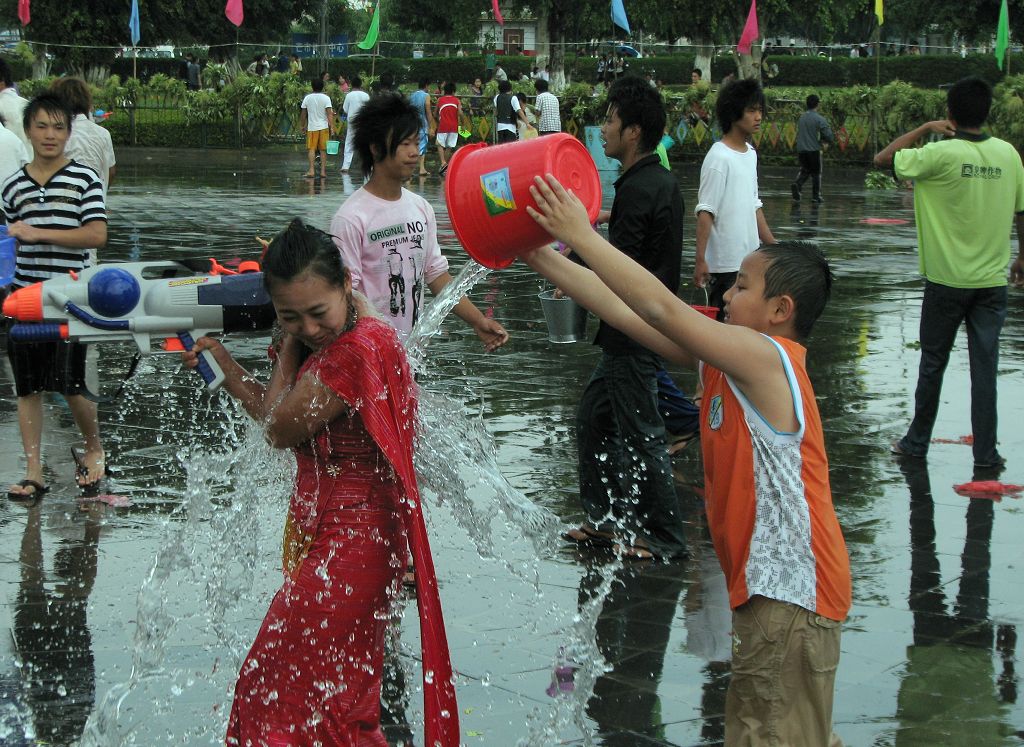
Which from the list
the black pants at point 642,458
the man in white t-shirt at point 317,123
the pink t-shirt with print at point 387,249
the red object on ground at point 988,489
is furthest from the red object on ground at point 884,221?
the pink t-shirt with print at point 387,249

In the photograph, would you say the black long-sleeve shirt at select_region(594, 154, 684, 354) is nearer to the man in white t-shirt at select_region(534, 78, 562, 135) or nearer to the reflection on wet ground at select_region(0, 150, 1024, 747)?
the reflection on wet ground at select_region(0, 150, 1024, 747)

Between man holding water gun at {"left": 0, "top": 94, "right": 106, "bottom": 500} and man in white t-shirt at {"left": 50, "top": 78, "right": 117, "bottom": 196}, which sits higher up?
man in white t-shirt at {"left": 50, "top": 78, "right": 117, "bottom": 196}

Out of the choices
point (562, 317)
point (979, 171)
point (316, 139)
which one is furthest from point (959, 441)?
point (316, 139)

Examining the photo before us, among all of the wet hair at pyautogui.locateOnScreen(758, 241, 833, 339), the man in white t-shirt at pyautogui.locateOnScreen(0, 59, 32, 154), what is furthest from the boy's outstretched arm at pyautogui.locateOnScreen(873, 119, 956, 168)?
the man in white t-shirt at pyautogui.locateOnScreen(0, 59, 32, 154)

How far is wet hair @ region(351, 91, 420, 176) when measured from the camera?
494cm

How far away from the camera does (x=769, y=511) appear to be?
2.90 m

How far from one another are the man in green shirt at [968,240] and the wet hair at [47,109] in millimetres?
4108

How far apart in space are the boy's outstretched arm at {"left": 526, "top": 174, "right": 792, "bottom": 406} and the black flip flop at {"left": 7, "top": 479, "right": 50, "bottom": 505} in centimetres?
414

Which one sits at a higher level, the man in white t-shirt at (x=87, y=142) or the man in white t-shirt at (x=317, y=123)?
the man in white t-shirt at (x=317, y=123)

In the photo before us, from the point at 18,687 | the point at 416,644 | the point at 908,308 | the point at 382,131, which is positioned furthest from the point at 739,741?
the point at 908,308

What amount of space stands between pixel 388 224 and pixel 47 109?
6.58 ft

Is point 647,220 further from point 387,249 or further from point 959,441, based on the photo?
point 959,441

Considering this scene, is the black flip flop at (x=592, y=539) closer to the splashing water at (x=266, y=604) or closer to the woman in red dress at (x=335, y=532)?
the splashing water at (x=266, y=604)

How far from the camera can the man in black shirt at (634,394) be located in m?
5.40
